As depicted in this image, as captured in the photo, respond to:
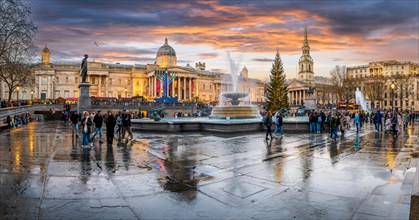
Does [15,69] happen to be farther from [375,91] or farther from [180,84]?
[375,91]

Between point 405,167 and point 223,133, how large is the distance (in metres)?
12.5

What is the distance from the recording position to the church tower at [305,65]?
172450 millimetres

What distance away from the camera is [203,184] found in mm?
8117

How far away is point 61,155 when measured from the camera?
1229 centimetres

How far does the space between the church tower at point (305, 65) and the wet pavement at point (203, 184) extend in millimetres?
165998

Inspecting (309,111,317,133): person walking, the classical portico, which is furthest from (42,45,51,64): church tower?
(309,111,317,133): person walking

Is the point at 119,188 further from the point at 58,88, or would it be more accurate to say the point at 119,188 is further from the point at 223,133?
the point at 58,88

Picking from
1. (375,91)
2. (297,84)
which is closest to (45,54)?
(297,84)

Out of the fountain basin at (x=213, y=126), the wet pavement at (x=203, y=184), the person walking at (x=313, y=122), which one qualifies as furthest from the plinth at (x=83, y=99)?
the person walking at (x=313, y=122)

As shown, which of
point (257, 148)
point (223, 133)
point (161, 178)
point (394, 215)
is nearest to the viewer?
point (394, 215)

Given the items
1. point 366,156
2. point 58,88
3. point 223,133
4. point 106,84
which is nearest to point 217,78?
point 106,84

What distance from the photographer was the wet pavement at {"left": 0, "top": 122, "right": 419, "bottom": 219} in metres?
6.00

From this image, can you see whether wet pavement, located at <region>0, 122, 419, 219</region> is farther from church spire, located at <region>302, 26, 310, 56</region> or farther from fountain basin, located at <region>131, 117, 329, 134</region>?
church spire, located at <region>302, 26, 310, 56</region>

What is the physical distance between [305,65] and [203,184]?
17407 centimetres
